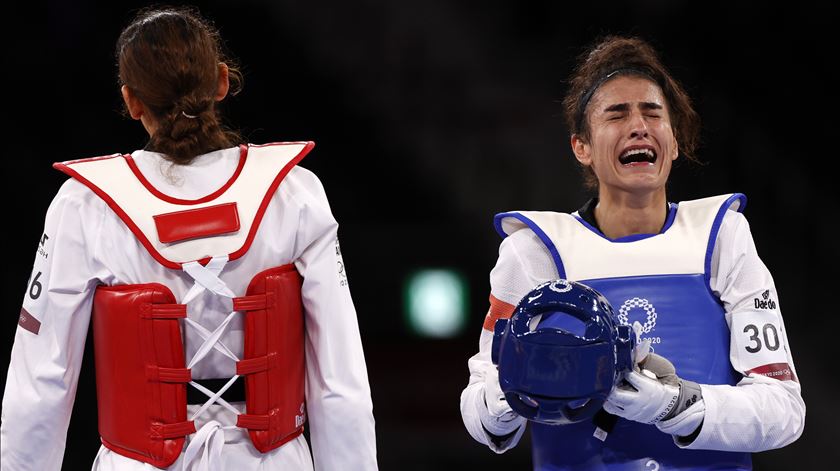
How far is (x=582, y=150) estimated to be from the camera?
7.72 ft

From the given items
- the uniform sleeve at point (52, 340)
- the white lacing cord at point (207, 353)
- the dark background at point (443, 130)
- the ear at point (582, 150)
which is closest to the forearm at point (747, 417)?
the ear at point (582, 150)

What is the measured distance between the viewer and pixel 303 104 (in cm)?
476

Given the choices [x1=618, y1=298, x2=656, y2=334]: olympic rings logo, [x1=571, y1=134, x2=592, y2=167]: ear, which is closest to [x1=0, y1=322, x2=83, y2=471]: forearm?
[x1=618, y1=298, x2=656, y2=334]: olympic rings logo

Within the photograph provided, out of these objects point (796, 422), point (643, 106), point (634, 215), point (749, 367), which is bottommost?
point (796, 422)

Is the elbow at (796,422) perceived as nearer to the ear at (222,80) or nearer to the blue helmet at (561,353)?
the blue helmet at (561,353)

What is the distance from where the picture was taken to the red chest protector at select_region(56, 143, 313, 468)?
1892 millimetres

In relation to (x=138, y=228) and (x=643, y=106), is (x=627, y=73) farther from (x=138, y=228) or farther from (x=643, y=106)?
(x=138, y=228)

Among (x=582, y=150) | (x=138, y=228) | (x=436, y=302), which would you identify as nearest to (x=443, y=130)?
(x=436, y=302)

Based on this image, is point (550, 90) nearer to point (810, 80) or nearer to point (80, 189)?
point (810, 80)

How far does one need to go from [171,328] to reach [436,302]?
8.61ft

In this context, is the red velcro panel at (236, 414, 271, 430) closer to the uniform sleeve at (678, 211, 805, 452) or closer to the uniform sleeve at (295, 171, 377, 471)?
the uniform sleeve at (295, 171, 377, 471)

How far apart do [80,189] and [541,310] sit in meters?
0.86

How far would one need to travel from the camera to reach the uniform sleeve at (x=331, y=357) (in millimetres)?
1993

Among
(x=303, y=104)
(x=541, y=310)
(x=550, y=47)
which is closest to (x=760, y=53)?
(x=550, y=47)
